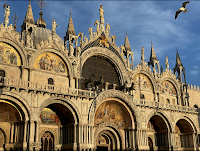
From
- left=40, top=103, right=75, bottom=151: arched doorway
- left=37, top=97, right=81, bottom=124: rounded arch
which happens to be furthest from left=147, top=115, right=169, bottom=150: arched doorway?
left=40, top=103, right=75, bottom=151: arched doorway

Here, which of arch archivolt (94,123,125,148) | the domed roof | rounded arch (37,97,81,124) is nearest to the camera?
rounded arch (37,97,81,124)

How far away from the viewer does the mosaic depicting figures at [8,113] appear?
84.9 ft

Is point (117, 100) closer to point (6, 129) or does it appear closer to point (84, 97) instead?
point (84, 97)

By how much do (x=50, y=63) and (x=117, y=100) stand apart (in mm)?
9654

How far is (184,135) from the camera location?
41344 millimetres

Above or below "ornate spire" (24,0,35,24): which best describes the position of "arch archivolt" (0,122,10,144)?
below

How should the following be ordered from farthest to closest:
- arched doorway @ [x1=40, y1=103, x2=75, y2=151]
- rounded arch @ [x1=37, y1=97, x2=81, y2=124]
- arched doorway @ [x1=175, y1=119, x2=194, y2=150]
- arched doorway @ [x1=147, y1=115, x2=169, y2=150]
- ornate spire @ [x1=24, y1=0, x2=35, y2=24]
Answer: arched doorway @ [x1=175, y1=119, x2=194, y2=150]
arched doorway @ [x1=147, y1=115, x2=169, y2=150]
ornate spire @ [x1=24, y1=0, x2=35, y2=24]
arched doorway @ [x1=40, y1=103, x2=75, y2=151]
rounded arch @ [x1=37, y1=97, x2=81, y2=124]

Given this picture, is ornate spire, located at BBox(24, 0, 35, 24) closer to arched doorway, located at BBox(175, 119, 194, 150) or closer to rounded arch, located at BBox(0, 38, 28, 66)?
rounded arch, located at BBox(0, 38, 28, 66)

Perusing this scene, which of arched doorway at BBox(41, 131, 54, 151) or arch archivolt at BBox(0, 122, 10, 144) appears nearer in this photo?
arch archivolt at BBox(0, 122, 10, 144)

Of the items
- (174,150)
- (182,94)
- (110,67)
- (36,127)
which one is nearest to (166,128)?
(174,150)

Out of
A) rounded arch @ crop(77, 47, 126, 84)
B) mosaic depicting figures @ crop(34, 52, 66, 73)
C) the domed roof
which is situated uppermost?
the domed roof

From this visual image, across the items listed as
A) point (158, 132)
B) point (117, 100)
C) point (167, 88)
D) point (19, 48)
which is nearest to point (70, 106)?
point (117, 100)

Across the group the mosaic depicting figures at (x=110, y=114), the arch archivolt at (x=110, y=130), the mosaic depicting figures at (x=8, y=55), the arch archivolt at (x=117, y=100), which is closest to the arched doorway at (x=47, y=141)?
the arch archivolt at (x=117, y=100)

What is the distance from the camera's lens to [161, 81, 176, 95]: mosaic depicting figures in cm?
4181
